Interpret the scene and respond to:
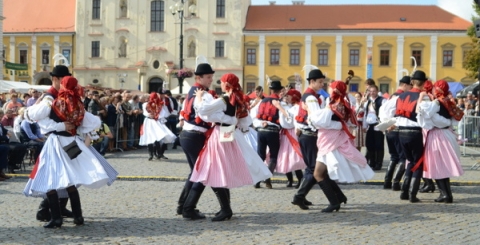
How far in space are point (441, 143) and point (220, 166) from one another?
11.7 feet

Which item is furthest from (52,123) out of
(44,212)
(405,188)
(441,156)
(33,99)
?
(33,99)

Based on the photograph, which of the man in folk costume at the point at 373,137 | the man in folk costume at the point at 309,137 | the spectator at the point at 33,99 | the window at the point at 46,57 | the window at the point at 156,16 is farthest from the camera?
the window at the point at 46,57

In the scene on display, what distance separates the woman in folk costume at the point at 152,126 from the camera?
18453mm

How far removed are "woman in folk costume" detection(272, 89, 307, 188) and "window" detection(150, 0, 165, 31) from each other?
182ft

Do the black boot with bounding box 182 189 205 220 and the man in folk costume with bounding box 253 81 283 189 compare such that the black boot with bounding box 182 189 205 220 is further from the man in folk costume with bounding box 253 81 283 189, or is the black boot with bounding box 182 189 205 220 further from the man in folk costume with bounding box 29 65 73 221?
the man in folk costume with bounding box 253 81 283 189

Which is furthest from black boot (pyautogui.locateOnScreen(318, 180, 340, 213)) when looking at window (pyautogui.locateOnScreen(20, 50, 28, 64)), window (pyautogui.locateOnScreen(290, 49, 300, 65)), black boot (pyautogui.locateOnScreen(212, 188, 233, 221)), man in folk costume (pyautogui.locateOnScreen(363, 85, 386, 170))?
window (pyautogui.locateOnScreen(20, 50, 28, 64))

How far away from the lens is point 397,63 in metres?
65.0

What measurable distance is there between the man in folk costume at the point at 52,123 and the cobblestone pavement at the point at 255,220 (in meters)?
0.13

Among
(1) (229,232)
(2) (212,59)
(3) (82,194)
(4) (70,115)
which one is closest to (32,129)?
(3) (82,194)

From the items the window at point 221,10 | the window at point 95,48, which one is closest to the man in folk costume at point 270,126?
the window at point 221,10

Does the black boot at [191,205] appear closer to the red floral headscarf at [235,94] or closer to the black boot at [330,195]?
the red floral headscarf at [235,94]

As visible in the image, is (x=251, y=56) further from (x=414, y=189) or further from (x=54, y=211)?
(x=54, y=211)

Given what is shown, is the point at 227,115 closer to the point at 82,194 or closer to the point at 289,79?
the point at 82,194

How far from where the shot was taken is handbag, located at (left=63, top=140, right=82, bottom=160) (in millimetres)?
8312
